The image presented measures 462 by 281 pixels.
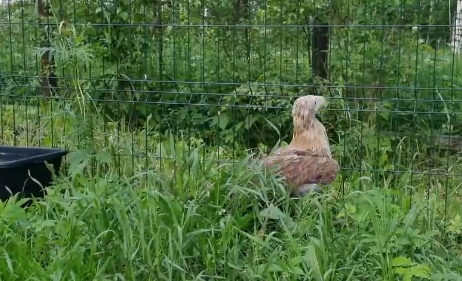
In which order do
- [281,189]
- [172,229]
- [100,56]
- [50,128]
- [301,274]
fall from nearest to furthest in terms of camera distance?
[301,274] → [172,229] → [281,189] → [50,128] → [100,56]

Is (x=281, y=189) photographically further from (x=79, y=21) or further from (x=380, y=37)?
(x=79, y=21)

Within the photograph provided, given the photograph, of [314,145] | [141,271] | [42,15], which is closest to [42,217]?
[141,271]

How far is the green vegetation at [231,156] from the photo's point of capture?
3.67m

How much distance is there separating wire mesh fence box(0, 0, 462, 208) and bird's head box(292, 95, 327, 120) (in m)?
0.49

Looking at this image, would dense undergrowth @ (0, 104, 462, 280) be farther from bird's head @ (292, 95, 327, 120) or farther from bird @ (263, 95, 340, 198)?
bird's head @ (292, 95, 327, 120)

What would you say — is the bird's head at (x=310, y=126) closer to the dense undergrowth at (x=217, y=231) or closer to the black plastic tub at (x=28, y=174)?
the dense undergrowth at (x=217, y=231)

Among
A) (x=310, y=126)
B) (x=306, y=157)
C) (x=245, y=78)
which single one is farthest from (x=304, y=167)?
(x=245, y=78)

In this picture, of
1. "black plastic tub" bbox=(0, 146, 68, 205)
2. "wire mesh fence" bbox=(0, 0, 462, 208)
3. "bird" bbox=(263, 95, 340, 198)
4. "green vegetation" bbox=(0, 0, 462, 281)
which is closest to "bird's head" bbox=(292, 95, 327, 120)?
"bird" bbox=(263, 95, 340, 198)

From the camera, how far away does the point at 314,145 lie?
4.82 m

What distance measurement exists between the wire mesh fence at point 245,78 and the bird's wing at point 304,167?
1.72 ft

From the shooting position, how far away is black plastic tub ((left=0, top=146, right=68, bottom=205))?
462 centimetres

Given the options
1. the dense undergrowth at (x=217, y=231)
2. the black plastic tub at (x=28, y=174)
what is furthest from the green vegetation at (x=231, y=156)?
the black plastic tub at (x=28, y=174)

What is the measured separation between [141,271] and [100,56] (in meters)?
3.15

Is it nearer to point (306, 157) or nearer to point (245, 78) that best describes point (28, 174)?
point (306, 157)
